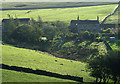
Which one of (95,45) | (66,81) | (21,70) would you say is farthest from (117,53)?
(95,45)

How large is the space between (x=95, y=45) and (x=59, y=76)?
41.7 m

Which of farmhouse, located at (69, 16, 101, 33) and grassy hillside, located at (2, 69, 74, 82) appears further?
farmhouse, located at (69, 16, 101, 33)

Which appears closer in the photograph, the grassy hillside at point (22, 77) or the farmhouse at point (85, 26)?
the grassy hillside at point (22, 77)

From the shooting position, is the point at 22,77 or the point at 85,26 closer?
the point at 22,77

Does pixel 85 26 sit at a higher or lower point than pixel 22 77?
higher

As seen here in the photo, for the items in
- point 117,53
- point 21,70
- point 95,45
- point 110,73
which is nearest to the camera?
point 117,53

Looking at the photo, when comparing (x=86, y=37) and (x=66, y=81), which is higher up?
(x=86, y=37)

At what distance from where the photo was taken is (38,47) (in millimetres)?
86438

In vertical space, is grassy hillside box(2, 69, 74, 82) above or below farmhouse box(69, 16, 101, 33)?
below

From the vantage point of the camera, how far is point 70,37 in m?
98.1

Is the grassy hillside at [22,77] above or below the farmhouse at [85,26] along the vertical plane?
below

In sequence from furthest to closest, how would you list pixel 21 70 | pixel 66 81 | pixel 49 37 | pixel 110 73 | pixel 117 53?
pixel 49 37, pixel 21 70, pixel 66 81, pixel 110 73, pixel 117 53

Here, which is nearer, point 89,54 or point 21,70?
point 21,70

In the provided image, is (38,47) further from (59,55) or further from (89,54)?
(89,54)
